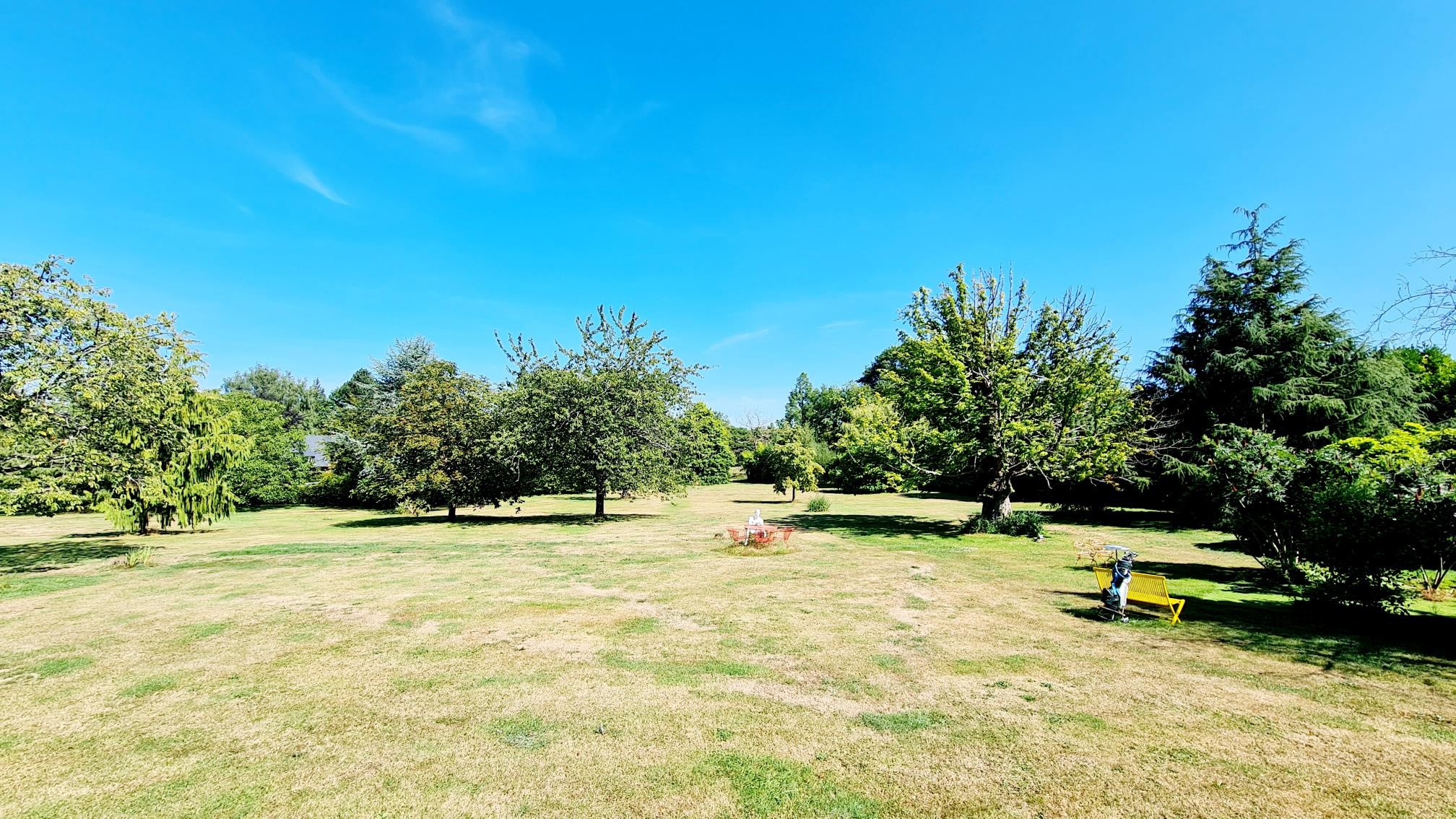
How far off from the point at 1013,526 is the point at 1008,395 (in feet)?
15.9

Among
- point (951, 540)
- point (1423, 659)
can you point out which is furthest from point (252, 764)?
point (951, 540)

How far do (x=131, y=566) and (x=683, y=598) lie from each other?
1510cm

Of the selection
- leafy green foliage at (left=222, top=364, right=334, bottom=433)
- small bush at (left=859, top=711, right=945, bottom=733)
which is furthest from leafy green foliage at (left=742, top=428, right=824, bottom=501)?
leafy green foliage at (left=222, top=364, right=334, bottom=433)

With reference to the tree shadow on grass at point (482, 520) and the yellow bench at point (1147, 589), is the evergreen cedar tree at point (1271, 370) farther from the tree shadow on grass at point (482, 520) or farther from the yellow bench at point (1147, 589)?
the tree shadow on grass at point (482, 520)

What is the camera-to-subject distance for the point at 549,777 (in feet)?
15.8

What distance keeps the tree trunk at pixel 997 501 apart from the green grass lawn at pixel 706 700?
381 inches

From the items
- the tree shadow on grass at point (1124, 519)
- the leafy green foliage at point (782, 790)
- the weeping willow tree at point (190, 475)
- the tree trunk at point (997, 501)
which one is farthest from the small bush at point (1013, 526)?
the weeping willow tree at point (190, 475)

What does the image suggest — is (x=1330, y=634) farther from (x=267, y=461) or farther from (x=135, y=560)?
(x=267, y=461)

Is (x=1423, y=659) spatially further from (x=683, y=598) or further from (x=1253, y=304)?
(x=1253, y=304)

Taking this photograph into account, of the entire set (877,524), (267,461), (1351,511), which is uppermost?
(267,461)

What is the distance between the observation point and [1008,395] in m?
21.8

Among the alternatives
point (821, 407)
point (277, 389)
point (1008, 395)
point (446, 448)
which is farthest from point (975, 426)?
point (277, 389)

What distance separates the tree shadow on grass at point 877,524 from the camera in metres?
22.7

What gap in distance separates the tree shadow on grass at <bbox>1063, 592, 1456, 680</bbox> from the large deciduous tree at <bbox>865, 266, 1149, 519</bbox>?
34.5 ft
